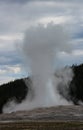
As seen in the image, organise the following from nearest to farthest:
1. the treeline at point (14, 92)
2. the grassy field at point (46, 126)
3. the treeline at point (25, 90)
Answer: the grassy field at point (46, 126), the treeline at point (25, 90), the treeline at point (14, 92)

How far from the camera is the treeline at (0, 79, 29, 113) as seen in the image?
179m

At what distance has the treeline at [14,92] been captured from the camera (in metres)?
179

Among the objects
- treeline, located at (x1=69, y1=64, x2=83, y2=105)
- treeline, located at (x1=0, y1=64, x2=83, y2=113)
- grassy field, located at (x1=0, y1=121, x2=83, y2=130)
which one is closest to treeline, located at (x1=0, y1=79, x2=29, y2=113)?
treeline, located at (x1=0, y1=64, x2=83, y2=113)

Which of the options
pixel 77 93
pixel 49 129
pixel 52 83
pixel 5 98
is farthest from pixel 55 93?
pixel 49 129

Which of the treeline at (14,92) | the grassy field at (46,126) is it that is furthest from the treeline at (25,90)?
the grassy field at (46,126)

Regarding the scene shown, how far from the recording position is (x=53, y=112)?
97250 mm

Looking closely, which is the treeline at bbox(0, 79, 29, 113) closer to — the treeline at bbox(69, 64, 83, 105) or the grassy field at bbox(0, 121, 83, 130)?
the treeline at bbox(69, 64, 83, 105)

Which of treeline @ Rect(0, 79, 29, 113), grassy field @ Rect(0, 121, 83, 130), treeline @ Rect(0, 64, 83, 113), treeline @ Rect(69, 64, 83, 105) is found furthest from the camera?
treeline @ Rect(0, 79, 29, 113)

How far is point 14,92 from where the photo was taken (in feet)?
618

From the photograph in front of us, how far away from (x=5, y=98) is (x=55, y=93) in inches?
2066

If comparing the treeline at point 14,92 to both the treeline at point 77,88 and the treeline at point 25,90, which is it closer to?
the treeline at point 25,90

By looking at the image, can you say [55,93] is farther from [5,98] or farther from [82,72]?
[5,98]

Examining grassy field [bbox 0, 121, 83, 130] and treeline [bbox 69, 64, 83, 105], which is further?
treeline [bbox 69, 64, 83, 105]

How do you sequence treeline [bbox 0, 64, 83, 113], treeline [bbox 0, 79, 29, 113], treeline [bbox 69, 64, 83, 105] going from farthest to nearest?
treeline [bbox 0, 79, 29, 113] → treeline [bbox 0, 64, 83, 113] → treeline [bbox 69, 64, 83, 105]
